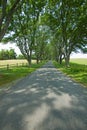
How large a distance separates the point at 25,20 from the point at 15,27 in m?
2.52

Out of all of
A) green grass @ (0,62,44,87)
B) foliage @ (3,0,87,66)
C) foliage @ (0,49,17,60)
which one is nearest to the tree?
green grass @ (0,62,44,87)

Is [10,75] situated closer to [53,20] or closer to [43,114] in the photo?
[43,114]

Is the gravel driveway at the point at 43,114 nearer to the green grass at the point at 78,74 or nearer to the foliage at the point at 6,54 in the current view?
the green grass at the point at 78,74

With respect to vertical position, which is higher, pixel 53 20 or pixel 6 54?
pixel 53 20

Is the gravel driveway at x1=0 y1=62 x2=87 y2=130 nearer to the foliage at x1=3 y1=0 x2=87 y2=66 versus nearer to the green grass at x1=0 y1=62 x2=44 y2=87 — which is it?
the green grass at x1=0 y1=62 x2=44 y2=87

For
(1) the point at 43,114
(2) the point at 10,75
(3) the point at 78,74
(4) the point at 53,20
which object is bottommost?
(3) the point at 78,74

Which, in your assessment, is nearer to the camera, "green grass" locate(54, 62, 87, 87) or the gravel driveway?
the gravel driveway

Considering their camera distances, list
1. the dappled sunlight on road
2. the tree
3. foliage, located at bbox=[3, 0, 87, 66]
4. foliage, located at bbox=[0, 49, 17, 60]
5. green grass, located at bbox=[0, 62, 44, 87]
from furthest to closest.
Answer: foliage, located at bbox=[0, 49, 17, 60] → foliage, located at bbox=[3, 0, 87, 66] → green grass, located at bbox=[0, 62, 44, 87] → the tree → the dappled sunlight on road

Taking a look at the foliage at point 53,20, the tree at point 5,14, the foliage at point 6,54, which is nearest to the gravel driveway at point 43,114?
the tree at point 5,14

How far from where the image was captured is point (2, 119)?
636 centimetres

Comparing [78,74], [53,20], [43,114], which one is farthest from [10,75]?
[53,20]

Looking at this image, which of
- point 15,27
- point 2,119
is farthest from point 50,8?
point 2,119

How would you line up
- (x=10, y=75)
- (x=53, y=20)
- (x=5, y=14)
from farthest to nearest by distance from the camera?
(x=53, y=20) → (x=10, y=75) → (x=5, y=14)

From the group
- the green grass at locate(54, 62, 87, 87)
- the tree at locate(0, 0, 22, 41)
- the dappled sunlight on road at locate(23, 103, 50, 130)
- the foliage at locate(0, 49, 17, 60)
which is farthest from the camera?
the foliage at locate(0, 49, 17, 60)
